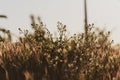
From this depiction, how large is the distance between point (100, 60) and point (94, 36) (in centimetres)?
63

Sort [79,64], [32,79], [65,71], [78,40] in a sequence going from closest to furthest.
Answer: [32,79]
[65,71]
[79,64]
[78,40]

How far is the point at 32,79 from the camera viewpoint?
495cm

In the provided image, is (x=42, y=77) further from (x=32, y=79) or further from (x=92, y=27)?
(x=92, y=27)

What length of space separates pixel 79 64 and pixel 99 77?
45 centimetres

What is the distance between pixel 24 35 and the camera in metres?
6.85

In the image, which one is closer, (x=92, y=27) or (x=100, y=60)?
(x=100, y=60)

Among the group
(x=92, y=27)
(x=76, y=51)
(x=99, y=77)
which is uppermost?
(x=92, y=27)

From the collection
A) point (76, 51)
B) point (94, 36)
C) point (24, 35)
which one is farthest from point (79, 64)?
point (24, 35)

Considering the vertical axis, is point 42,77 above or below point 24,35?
below

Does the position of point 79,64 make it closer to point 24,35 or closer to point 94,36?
point 94,36

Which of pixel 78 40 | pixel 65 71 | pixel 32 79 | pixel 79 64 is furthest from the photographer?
pixel 78 40

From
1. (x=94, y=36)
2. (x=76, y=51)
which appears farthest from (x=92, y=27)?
(x=76, y=51)

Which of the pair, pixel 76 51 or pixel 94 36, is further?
Result: pixel 94 36

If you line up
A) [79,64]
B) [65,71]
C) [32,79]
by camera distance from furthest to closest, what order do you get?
1. [79,64]
2. [65,71]
3. [32,79]
